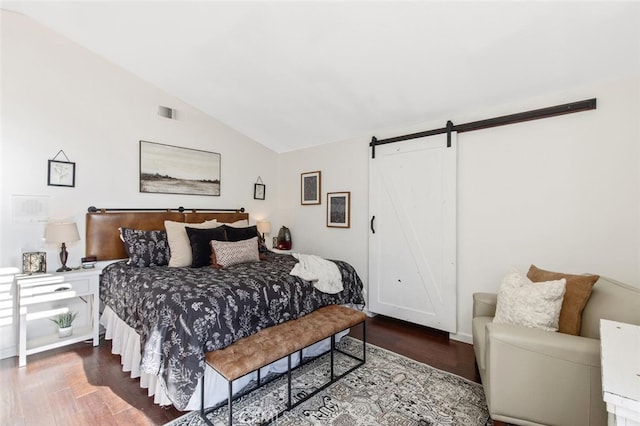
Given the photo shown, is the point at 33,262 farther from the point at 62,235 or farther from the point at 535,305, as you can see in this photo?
the point at 535,305

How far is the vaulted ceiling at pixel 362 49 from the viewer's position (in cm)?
206

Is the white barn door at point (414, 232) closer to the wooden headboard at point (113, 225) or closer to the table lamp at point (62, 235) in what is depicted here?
the wooden headboard at point (113, 225)

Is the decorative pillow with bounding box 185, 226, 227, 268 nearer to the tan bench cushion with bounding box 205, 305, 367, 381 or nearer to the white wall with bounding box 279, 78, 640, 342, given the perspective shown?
the tan bench cushion with bounding box 205, 305, 367, 381

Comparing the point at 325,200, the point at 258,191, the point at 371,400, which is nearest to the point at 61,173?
the point at 258,191

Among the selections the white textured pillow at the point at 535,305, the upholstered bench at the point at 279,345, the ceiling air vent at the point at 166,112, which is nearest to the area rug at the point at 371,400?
the upholstered bench at the point at 279,345

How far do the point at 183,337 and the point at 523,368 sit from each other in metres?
1.96

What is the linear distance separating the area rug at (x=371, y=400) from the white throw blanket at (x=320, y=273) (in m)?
0.67

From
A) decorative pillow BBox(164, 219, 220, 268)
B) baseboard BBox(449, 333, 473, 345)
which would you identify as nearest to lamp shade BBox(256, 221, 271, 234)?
decorative pillow BBox(164, 219, 220, 268)

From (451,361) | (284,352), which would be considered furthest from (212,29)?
(451,361)

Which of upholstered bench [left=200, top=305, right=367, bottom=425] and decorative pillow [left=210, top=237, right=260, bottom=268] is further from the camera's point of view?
decorative pillow [left=210, top=237, right=260, bottom=268]

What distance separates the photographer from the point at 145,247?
10.2 feet

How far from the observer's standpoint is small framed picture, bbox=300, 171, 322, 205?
176 inches

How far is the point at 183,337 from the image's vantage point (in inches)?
71.5

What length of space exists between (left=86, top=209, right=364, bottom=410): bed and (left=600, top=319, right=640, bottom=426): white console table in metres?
1.88
